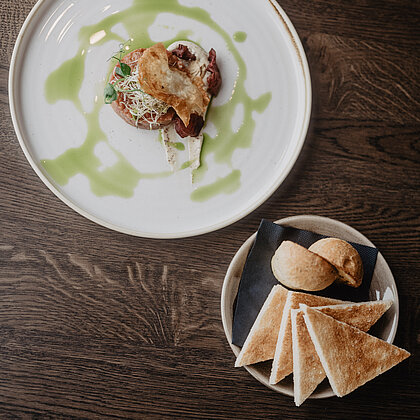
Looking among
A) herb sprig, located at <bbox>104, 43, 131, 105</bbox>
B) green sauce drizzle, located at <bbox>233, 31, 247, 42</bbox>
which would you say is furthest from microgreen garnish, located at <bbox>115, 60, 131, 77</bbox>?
green sauce drizzle, located at <bbox>233, 31, 247, 42</bbox>

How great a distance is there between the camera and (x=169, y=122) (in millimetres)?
1675

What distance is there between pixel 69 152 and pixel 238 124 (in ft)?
2.19

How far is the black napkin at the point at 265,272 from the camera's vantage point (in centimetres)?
156


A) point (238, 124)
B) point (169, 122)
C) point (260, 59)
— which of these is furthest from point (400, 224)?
point (169, 122)

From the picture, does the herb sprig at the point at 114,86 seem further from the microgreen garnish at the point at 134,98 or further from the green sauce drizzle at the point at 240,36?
the green sauce drizzle at the point at 240,36

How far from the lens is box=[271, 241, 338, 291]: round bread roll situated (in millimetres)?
1448

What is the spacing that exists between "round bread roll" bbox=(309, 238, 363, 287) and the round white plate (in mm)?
316

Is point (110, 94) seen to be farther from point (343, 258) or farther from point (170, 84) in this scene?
point (343, 258)

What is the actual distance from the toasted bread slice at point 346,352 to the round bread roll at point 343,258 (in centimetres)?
16

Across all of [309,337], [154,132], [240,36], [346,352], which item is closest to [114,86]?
[154,132]

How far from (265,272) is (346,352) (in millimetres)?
387

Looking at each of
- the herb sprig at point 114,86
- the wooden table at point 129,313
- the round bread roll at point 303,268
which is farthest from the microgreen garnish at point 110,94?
the round bread roll at point 303,268

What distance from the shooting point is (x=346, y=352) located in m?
1.49

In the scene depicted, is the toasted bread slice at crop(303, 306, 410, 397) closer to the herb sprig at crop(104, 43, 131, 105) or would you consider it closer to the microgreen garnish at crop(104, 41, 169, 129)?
the microgreen garnish at crop(104, 41, 169, 129)
